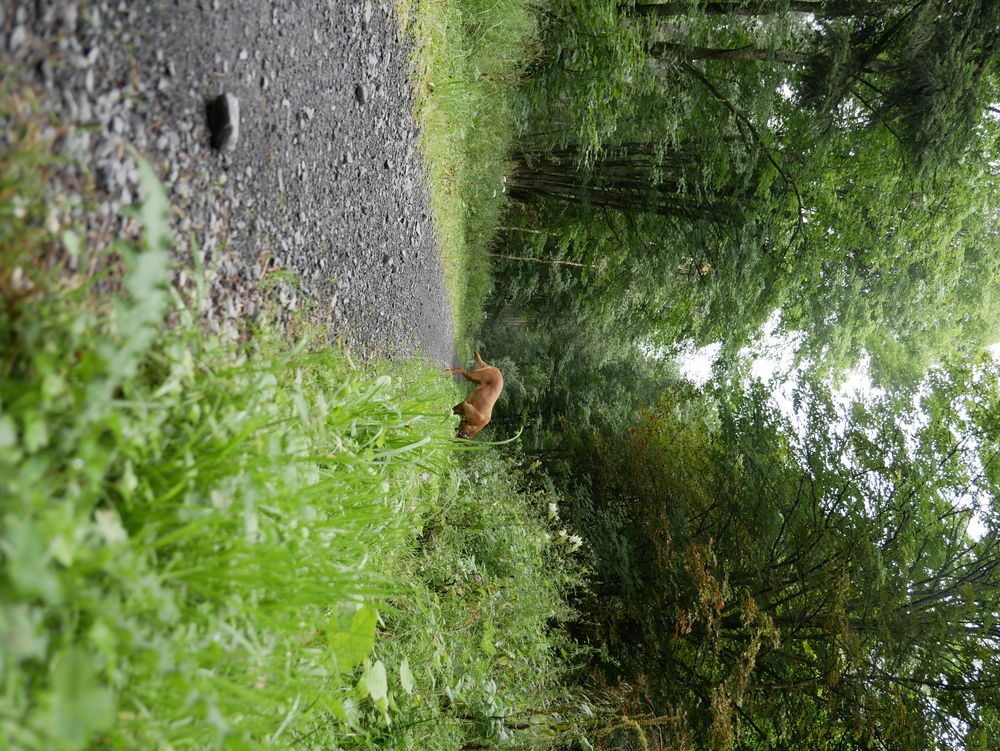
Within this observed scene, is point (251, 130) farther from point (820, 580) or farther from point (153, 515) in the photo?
point (820, 580)

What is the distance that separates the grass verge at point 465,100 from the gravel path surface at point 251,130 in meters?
0.74

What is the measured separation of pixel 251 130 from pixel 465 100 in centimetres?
474

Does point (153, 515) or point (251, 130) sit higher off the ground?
point (251, 130)

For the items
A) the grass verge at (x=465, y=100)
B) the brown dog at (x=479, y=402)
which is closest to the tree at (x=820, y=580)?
the brown dog at (x=479, y=402)

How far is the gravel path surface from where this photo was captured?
161cm

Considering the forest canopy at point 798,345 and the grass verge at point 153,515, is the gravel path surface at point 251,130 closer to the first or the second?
the grass verge at point 153,515

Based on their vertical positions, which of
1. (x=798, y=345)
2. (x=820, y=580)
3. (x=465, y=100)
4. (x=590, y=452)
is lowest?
(x=590, y=452)

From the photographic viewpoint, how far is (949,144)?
750 cm

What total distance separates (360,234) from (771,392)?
8.59 meters

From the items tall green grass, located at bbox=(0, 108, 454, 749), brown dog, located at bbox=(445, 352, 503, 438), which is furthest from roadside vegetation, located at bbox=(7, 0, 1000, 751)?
brown dog, located at bbox=(445, 352, 503, 438)

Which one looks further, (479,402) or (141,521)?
(479,402)

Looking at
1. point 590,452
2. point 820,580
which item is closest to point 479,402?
point 820,580

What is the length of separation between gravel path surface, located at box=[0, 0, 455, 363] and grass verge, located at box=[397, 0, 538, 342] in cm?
74

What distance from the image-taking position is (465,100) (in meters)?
6.80
